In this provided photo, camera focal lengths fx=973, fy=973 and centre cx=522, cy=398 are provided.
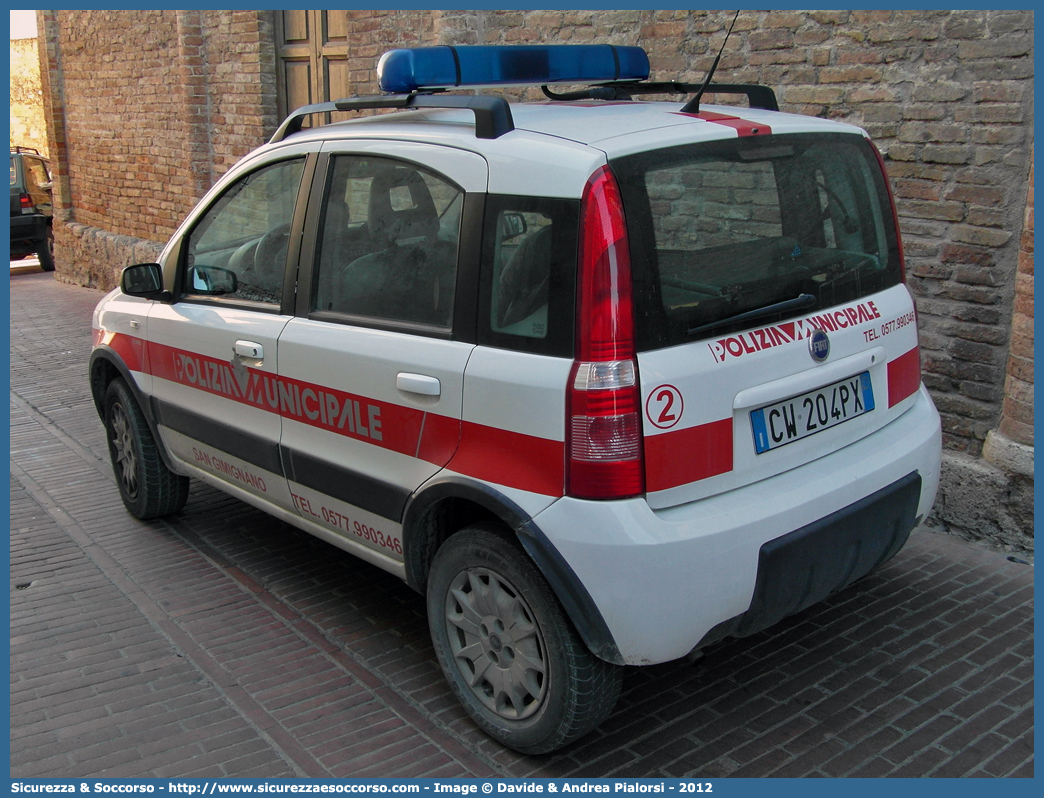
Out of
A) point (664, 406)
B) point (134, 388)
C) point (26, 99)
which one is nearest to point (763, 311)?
point (664, 406)

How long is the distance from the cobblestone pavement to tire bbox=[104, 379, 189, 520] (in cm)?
19

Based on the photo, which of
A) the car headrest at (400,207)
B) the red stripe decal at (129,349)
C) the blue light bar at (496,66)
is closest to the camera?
the car headrest at (400,207)

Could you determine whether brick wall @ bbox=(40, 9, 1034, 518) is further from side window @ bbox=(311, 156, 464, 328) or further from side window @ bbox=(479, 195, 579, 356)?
side window @ bbox=(311, 156, 464, 328)

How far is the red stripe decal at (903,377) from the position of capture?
3240 millimetres

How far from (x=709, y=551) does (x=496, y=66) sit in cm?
202

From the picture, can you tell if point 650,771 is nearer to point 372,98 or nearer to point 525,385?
Result: point 525,385

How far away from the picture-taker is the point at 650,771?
2926mm

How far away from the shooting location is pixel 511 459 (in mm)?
2766

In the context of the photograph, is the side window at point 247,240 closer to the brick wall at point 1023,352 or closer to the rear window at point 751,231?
the rear window at point 751,231

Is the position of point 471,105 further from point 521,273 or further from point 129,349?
point 129,349

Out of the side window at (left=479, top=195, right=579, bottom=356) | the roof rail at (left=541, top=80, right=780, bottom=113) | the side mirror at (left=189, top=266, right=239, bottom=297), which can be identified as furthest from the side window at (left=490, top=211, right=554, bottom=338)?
the side mirror at (left=189, top=266, right=239, bottom=297)

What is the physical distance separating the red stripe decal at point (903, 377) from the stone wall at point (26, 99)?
89.8 ft

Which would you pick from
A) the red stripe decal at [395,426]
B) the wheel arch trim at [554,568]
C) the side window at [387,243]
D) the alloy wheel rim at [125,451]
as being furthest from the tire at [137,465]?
the wheel arch trim at [554,568]

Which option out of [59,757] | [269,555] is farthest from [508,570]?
[269,555]
